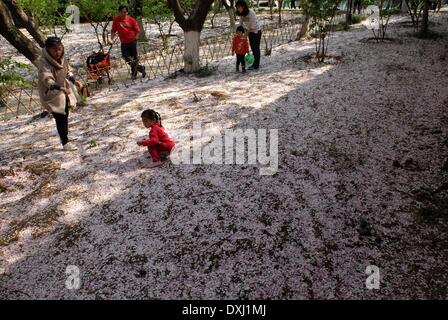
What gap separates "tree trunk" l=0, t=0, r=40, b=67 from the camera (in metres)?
8.02

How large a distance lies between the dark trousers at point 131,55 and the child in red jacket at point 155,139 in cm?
632

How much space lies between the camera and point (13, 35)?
8.29 meters

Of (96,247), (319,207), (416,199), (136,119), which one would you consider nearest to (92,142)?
(136,119)

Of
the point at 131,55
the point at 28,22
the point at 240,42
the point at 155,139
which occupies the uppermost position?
the point at 28,22

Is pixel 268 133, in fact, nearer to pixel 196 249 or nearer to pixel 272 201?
pixel 272 201

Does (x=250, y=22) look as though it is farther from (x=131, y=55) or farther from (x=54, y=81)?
(x=54, y=81)

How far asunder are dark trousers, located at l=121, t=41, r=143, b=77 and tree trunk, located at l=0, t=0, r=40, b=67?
317cm

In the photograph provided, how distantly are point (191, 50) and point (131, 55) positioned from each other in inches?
86.0


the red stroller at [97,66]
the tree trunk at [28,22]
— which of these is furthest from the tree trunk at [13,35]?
the red stroller at [97,66]

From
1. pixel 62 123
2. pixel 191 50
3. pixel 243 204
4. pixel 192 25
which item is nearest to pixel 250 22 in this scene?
pixel 192 25

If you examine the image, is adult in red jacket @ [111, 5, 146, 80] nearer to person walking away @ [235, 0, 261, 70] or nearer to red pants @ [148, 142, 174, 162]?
person walking away @ [235, 0, 261, 70]

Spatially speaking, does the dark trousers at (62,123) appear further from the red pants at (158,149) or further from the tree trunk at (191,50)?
the tree trunk at (191,50)

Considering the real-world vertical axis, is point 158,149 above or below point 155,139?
below

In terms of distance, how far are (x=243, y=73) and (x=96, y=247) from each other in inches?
331
